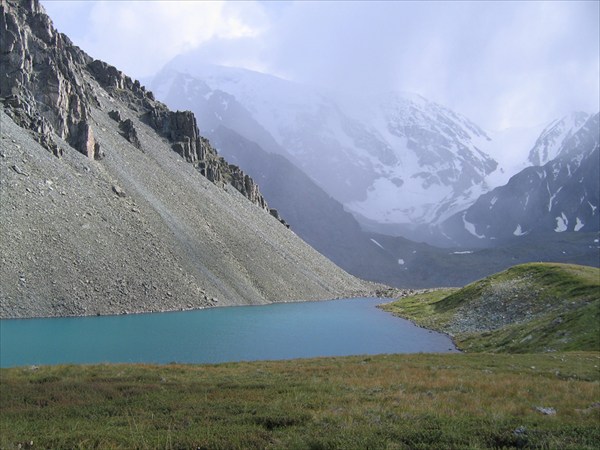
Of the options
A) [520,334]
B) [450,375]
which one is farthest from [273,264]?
[450,375]

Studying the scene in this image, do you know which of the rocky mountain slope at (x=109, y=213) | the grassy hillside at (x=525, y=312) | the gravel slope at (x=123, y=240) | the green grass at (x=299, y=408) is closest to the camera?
the green grass at (x=299, y=408)

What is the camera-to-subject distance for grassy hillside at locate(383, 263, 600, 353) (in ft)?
155

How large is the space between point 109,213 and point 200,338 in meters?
48.4

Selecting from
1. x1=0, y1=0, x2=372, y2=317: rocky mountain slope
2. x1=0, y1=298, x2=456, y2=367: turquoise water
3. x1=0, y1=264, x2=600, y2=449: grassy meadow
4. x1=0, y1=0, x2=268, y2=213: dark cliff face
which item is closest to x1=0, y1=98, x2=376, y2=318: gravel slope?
x1=0, y1=0, x2=372, y2=317: rocky mountain slope

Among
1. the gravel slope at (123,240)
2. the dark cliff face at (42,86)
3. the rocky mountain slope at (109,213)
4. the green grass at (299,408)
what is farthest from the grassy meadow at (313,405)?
the dark cliff face at (42,86)

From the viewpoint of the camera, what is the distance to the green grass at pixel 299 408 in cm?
1346

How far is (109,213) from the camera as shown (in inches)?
3831

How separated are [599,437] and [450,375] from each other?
1337cm

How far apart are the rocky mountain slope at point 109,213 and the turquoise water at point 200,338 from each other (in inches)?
335

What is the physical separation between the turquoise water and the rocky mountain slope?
8497 mm

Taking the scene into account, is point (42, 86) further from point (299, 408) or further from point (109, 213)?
point (299, 408)

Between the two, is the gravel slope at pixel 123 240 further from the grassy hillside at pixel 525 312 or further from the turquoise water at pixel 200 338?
the grassy hillside at pixel 525 312

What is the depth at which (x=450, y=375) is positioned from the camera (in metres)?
26.9

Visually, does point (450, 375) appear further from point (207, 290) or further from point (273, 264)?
point (273, 264)
